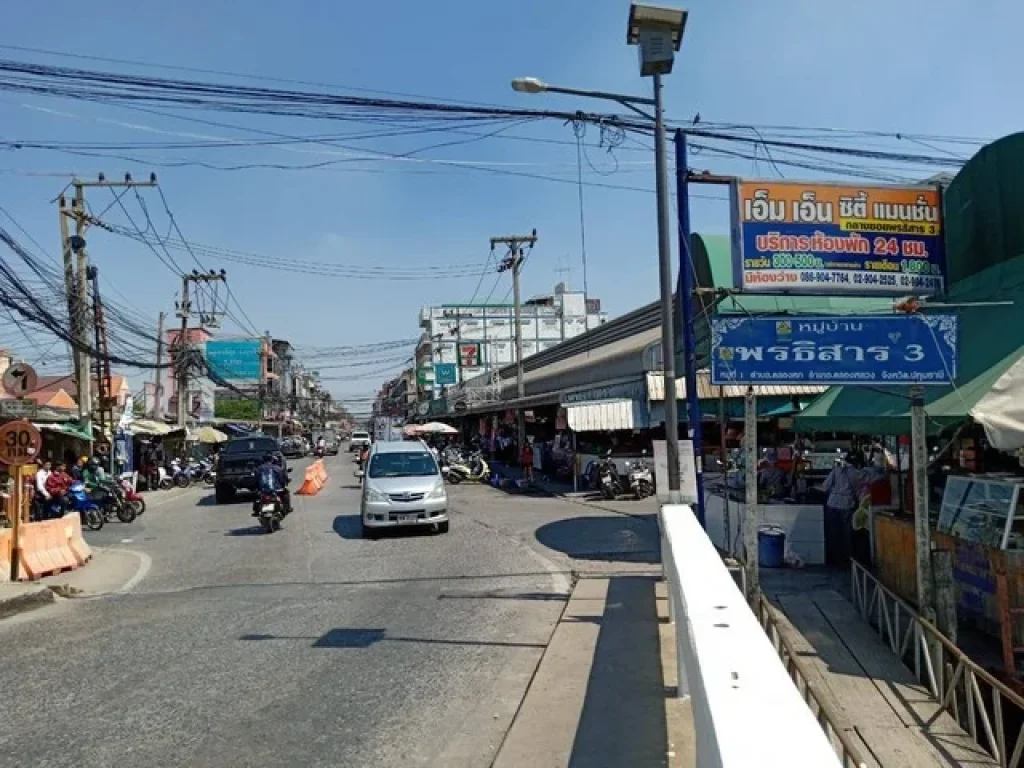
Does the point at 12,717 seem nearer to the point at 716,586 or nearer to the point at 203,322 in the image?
the point at 716,586

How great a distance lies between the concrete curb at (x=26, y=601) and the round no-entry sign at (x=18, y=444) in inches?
77.2

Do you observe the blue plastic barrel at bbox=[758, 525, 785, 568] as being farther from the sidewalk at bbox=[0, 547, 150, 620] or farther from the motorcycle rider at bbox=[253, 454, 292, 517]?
the motorcycle rider at bbox=[253, 454, 292, 517]

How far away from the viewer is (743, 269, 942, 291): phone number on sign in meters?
9.55

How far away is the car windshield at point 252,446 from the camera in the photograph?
26.6m

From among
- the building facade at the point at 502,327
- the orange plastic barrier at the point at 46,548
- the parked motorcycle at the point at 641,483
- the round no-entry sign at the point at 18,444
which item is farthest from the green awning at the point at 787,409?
the building facade at the point at 502,327

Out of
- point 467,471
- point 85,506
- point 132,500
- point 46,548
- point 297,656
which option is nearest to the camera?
point 297,656

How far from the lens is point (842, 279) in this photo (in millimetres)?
9766

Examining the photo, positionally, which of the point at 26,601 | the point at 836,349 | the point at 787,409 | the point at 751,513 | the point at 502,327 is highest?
the point at 502,327

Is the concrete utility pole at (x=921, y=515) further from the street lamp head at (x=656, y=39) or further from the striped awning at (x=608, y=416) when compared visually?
the striped awning at (x=608, y=416)

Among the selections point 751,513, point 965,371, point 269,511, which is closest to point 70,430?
point 269,511

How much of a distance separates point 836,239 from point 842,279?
47 cm

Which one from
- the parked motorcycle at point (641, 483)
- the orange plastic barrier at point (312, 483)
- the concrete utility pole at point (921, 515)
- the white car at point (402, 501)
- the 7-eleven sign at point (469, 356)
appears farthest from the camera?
the 7-eleven sign at point (469, 356)

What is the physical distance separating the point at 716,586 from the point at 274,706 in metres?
3.56

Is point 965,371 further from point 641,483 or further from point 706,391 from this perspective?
point 641,483
